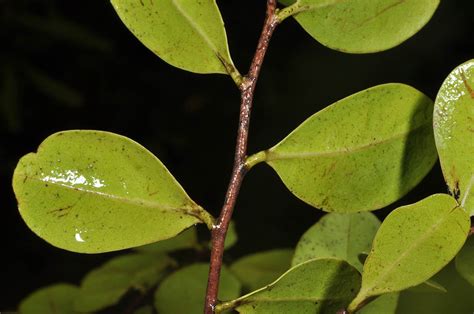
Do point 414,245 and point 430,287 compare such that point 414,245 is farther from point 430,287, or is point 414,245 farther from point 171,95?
point 171,95

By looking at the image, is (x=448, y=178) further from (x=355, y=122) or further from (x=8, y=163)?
(x=8, y=163)

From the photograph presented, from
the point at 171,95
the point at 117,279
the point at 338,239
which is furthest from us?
the point at 171,95

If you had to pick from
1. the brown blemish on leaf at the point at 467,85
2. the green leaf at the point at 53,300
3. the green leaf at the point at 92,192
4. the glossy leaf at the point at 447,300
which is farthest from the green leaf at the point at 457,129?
the green leaf at the point at 53,300

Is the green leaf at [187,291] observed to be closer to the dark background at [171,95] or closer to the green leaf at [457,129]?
the green leaf at [457,129]

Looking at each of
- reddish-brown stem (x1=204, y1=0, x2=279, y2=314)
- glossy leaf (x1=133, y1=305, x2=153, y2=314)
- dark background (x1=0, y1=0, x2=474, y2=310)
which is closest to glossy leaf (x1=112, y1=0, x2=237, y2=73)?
reddish-brown stem (x1=204, y1=0, x2=279, y2=314)

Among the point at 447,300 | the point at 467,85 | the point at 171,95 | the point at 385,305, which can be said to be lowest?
the point at 171,95

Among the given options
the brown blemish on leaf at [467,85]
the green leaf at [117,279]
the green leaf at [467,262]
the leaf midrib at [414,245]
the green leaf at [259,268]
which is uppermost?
the brown blemish on leaf at [467,85]

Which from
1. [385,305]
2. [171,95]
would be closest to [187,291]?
[385,305]
